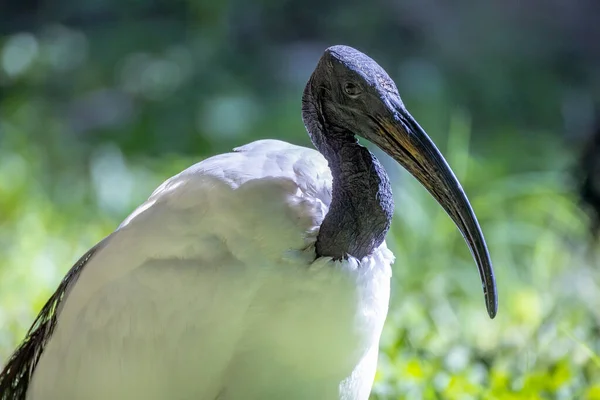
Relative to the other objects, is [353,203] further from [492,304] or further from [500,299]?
[500,299]

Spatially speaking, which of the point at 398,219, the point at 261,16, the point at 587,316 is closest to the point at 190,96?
the point at 261,16

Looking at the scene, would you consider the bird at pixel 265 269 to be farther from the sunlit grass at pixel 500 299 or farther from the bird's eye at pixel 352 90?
the sunlit grass at pixel 500 299

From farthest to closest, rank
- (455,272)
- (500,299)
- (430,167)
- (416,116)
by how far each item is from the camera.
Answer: (416,116) → (455,272) → (500,299) → (430,167)

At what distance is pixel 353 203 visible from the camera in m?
1.82

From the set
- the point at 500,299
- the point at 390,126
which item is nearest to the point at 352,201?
the point at 390,126

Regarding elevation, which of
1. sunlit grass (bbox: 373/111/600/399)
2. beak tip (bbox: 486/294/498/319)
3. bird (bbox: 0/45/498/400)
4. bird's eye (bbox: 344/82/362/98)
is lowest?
sunlit grass (bbox: 373/111/600/399)

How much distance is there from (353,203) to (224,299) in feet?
1.09

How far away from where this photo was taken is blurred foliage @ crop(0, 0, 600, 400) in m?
3.04

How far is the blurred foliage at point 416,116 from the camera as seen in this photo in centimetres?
304

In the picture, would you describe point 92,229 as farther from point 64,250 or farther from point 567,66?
point 567,66

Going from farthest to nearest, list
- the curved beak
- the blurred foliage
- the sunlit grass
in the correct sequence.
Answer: the blurred foliage → the sunlit grass → the curved beak

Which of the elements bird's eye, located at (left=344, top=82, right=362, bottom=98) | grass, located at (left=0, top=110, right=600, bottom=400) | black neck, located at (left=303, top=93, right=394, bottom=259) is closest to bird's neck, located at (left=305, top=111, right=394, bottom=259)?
black neck, located at (left=303, top=93, right=394, bottom=259)

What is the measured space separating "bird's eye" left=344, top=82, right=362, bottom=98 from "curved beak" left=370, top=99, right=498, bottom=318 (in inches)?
2.3

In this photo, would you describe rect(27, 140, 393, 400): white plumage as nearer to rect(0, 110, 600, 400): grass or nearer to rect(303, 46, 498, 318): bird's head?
rect(303, 46, 498, 318): bird's head
